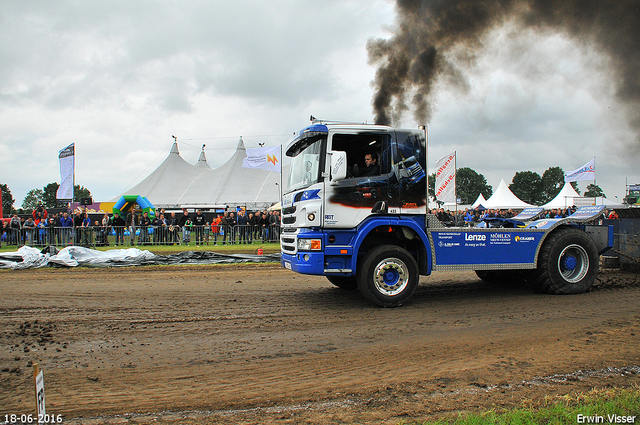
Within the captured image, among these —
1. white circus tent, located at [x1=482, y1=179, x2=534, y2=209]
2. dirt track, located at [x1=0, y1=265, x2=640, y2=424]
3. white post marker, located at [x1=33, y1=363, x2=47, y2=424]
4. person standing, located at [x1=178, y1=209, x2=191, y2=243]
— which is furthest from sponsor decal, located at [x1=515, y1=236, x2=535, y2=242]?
white circus tent, located at [x1=482, y1=179, x2=534, y2=209]

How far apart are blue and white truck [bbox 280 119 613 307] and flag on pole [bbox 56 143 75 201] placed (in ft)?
55.3

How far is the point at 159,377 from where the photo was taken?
155 inches

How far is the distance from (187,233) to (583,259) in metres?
15.2

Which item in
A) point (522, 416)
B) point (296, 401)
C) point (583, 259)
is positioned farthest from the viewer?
point (583, 259)

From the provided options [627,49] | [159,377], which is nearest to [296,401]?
[159,377]

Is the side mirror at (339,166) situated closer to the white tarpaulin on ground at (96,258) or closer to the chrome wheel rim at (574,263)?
the chrome wheel rim at (574,263)

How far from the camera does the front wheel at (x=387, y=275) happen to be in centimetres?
653

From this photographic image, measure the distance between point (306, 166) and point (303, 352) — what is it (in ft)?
11.4

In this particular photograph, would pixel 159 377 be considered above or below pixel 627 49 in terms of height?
below

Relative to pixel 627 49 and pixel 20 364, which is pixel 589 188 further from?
pixel 20 364

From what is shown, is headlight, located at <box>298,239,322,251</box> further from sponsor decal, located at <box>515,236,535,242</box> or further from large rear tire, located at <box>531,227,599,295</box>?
large rear tire, located at <box>531,227,599,295</box>

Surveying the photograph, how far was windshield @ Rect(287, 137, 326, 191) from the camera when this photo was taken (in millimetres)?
6738

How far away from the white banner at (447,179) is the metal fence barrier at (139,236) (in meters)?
8.11

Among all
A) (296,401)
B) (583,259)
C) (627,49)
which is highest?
(627,49)
